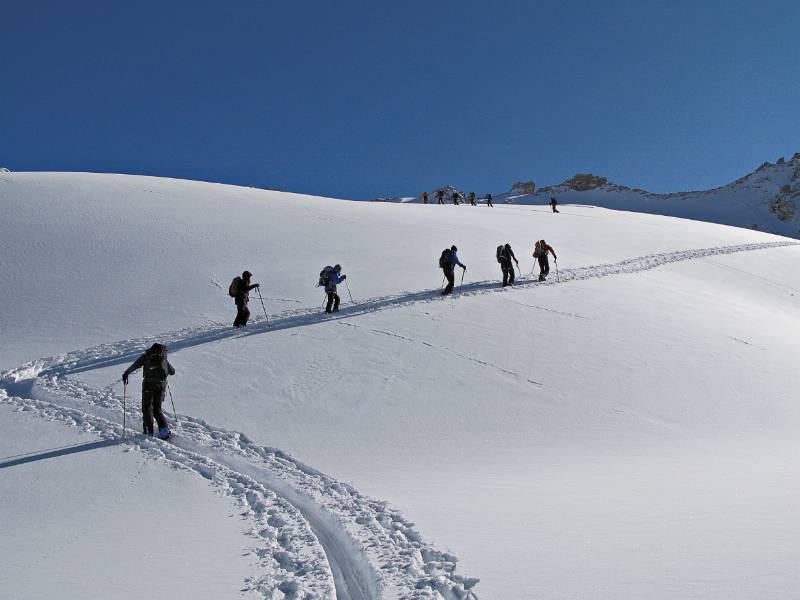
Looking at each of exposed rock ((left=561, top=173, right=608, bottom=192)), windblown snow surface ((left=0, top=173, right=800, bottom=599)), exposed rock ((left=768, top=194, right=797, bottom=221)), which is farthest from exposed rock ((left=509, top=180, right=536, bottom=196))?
windblown snow surface ((left=0, top=173, right=800, bottom=599))

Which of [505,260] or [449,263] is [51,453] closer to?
[449,263]

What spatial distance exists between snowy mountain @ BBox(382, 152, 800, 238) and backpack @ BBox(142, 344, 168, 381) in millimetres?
132794

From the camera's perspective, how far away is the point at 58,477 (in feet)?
22.0

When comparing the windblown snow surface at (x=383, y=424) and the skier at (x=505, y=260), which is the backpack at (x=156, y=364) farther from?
the skier at (x=505, y=260)

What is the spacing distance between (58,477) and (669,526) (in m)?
6.64

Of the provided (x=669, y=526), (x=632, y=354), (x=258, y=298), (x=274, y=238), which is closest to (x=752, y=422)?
(x=632, y=354)

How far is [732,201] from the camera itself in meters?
145

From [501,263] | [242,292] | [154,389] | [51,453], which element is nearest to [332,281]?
[242,292]

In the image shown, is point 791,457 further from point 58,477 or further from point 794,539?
point 58,477

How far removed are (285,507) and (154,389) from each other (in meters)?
3.55

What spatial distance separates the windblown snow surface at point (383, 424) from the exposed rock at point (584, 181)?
16738 cm

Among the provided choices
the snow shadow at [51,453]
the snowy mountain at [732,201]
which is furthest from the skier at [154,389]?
the snowy mountain at [732,201]

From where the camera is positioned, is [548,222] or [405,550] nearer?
[405,550]

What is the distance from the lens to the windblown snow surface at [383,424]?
15.1ft
